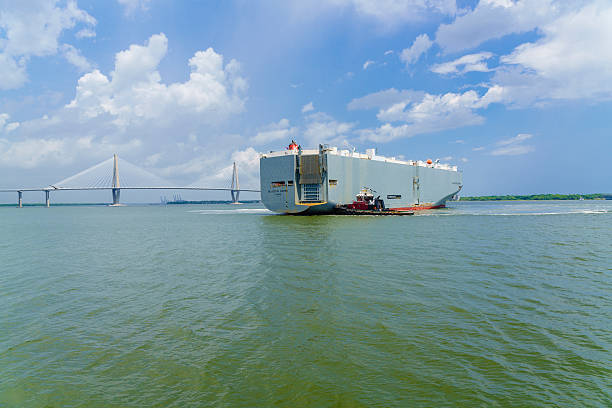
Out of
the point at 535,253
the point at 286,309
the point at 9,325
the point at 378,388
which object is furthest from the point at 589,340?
the point at 9,325

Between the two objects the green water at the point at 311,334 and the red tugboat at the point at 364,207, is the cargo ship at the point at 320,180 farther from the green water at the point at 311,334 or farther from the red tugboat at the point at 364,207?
the green water at the point at 311,334

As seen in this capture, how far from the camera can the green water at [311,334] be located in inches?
162

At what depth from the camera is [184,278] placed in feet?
33.5

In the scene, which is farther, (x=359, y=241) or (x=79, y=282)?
(x=359, y=241)

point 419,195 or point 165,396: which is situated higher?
point 419,195

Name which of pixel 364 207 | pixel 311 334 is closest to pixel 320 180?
pixel 364 207

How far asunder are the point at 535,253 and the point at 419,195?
1839 inches

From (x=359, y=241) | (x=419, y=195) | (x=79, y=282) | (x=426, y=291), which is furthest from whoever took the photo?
(x=419, y=195)

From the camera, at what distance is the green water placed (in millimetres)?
4125

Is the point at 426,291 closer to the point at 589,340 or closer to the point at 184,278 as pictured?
the point at 589,340

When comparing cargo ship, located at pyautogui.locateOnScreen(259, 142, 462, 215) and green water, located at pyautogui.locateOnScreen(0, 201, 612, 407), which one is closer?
green water, located at pyautogui.locateOnScreen(0, 201, 612, 407)

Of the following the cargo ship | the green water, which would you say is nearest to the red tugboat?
the cargo ship

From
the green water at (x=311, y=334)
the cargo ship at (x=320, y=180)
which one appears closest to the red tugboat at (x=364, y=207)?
the cargo ship at (x=320, y=180)

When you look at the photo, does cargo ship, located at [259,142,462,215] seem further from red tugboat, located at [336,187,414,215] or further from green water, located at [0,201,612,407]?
green water, located at [0,201,612,407]
